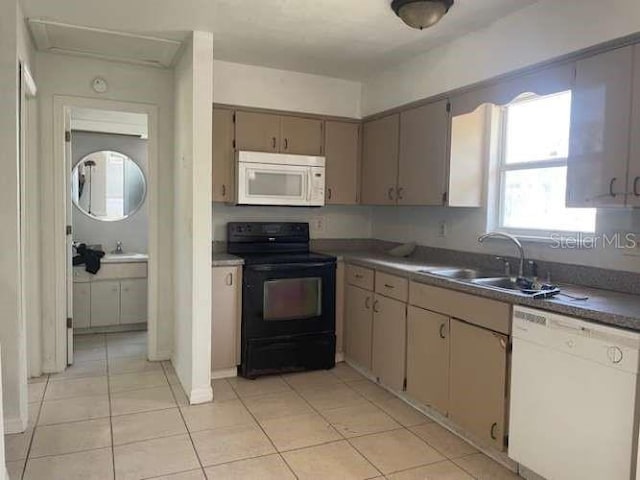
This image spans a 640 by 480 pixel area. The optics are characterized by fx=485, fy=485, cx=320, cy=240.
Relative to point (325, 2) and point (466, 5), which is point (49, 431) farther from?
point (466, 5)

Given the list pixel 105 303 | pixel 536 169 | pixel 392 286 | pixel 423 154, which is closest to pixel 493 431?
pixel 392 286

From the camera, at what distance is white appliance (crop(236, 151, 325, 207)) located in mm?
3748

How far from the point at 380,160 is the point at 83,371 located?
2.88 meters

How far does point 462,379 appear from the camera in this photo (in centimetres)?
268

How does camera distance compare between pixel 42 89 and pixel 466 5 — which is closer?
pixel 466 5

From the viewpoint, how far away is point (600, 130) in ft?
7.52

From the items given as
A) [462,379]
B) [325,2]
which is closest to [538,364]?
[462,379]

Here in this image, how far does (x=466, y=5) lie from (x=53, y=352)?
3.71 m

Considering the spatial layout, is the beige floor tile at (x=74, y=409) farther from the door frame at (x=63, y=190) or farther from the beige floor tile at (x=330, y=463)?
the beige floor tile at (x=330, y=463)

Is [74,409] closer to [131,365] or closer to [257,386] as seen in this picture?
[131,365]

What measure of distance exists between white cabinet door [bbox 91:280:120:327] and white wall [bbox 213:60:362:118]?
2276 mm

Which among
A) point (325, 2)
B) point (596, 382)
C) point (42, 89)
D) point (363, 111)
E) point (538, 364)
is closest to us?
point (596, 382)

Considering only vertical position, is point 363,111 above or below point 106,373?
above

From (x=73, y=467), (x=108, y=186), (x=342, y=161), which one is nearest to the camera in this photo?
(x=73, y=467)
